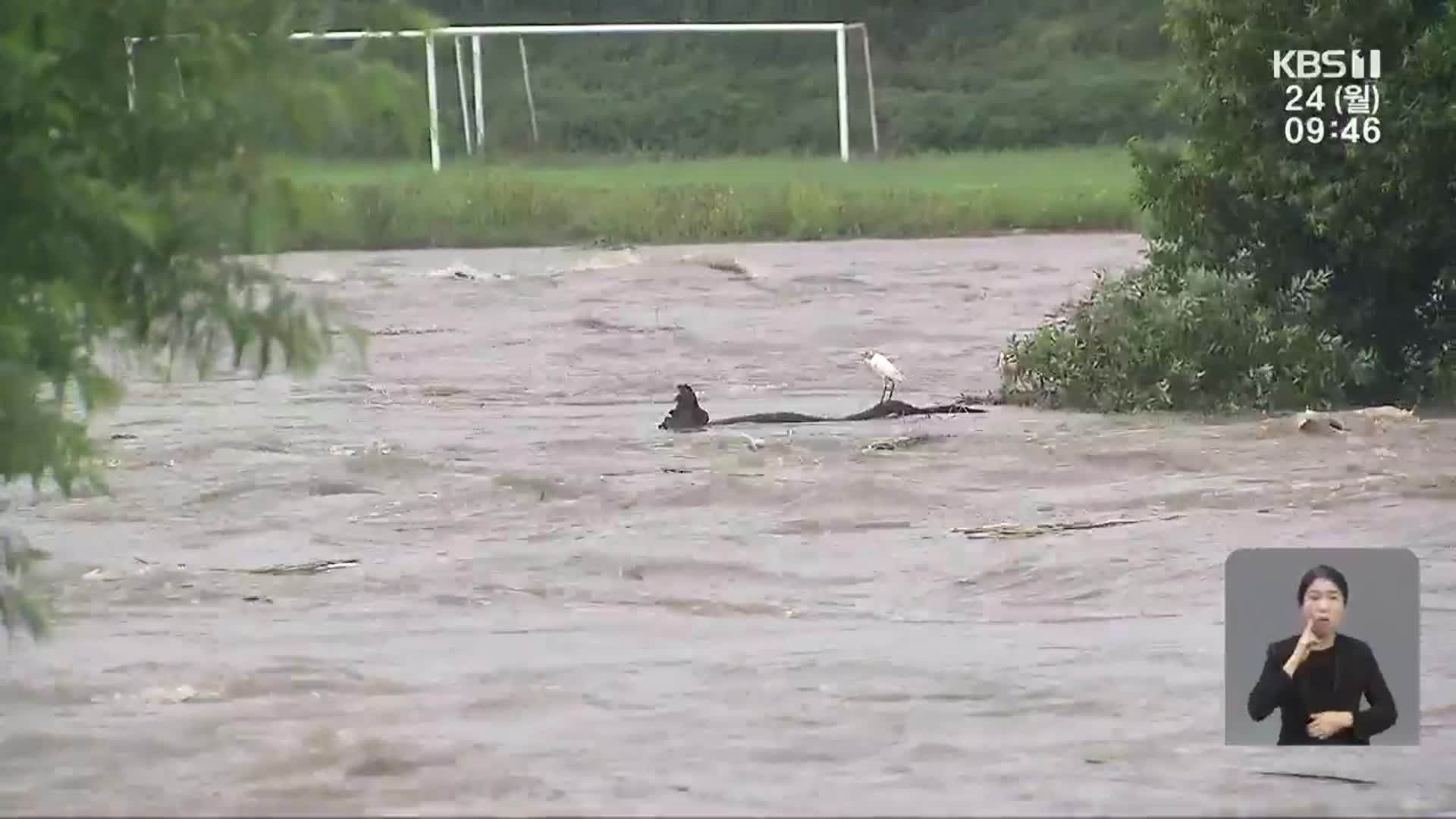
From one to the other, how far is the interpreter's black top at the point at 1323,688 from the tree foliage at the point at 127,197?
6.38 ft

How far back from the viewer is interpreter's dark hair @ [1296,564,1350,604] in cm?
472

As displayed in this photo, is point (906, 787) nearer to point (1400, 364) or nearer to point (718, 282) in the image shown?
point (1400, 364)

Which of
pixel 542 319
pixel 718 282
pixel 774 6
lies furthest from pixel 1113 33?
pixel 542 319

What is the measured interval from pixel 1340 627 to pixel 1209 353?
6.26m

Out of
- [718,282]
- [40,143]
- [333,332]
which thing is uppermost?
[40,143]

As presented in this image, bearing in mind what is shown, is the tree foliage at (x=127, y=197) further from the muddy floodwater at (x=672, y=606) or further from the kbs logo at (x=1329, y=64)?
the kbs logo at (x=1329, y=64)

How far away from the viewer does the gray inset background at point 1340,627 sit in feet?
15.6

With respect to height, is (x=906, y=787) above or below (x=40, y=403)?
below

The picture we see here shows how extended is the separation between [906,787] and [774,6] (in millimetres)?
35393

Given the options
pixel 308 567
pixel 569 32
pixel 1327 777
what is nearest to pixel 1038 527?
pixel 308 567

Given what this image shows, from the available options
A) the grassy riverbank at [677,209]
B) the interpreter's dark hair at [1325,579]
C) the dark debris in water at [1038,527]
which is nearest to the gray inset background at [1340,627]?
the interpreter's dark hair at [1325,579]

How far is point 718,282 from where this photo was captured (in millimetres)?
19141
